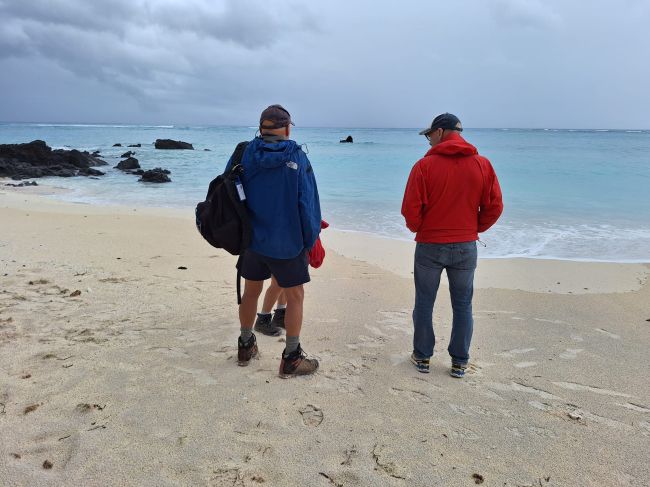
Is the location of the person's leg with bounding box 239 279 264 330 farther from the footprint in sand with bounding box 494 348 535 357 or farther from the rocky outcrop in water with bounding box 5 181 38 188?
the rocky outcrop in water with bounding box 5 181 38 188

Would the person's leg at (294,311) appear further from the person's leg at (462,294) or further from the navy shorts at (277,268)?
the person's leg at (462,294)

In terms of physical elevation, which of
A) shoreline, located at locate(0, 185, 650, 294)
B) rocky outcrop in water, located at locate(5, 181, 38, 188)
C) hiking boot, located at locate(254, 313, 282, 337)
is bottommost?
shoreline, located at locate(0, 185, 650, 294)

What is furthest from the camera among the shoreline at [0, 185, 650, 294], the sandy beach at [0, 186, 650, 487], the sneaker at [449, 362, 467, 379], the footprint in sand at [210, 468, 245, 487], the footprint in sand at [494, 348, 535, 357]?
the shoreline at [0, 185, 650, 294]

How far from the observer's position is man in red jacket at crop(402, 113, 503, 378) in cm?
314

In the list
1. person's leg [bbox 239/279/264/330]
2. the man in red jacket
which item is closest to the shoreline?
the man in red jacket

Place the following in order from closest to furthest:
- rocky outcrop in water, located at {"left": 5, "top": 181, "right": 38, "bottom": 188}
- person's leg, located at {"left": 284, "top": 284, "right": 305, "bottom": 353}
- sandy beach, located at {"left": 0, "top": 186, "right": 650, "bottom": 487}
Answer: sandy beach, located at {"left": 0, "top": 186, "right": 650, "bottom": 487} → person's leg, located at {"left": 284, "top": 284, "right": 305, "bottom": 353} → rocky outcrop in water, located at {"left": 5, "top": 181, "right": 38, "bottom": 188}

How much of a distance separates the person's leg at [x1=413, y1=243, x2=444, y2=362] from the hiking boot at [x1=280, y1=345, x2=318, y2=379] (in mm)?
834

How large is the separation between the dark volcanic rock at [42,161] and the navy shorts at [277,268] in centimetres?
2081

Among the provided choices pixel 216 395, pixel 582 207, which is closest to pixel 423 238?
pixel 216 395

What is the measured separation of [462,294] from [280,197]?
1.46 m

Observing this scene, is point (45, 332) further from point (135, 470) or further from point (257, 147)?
point (257, 147)

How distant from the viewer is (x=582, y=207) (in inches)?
564

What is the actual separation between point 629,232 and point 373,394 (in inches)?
384

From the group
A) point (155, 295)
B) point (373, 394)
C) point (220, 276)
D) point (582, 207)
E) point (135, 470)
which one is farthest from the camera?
point (582, 207)
